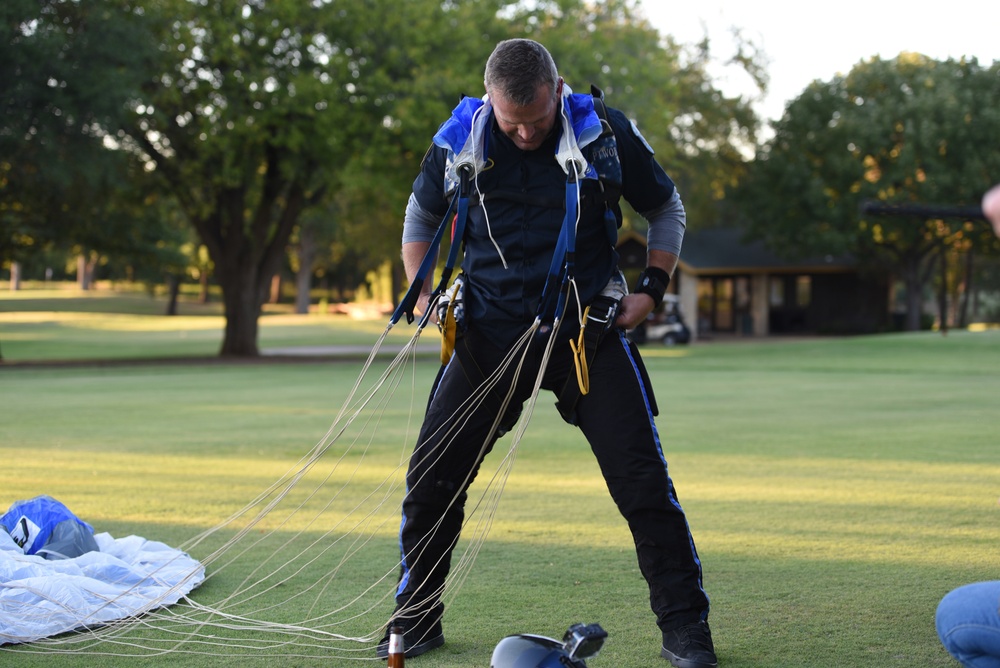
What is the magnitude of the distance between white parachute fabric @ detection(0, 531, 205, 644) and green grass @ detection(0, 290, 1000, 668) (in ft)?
0.70

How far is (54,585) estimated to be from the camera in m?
4.48

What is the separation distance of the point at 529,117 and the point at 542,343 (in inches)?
33.1

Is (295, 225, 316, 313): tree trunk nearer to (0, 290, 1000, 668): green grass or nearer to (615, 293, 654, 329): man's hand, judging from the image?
(0, 290, 1000, 668): green grass

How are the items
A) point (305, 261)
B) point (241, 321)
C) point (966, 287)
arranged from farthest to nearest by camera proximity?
point (305, 261) < point (966, 287) < point (241, 321)

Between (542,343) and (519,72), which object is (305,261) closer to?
(542,343)

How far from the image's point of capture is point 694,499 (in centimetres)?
750

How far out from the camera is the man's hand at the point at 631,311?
162 inches

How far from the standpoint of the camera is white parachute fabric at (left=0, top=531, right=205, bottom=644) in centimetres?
425

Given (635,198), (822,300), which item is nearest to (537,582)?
(635,198)

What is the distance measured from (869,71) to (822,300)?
10926 mm

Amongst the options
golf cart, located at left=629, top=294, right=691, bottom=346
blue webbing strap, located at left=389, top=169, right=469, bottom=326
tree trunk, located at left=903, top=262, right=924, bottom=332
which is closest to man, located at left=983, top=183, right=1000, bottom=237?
blue webbing strap, located at left=389, top=169, right=469, bottom=326

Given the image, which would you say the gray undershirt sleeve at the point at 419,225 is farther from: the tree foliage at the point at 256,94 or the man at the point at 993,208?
the tree foliage at the point at 256,94

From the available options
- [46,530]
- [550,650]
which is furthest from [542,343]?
[46,530]

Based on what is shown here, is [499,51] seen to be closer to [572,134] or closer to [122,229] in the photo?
[572,134]
